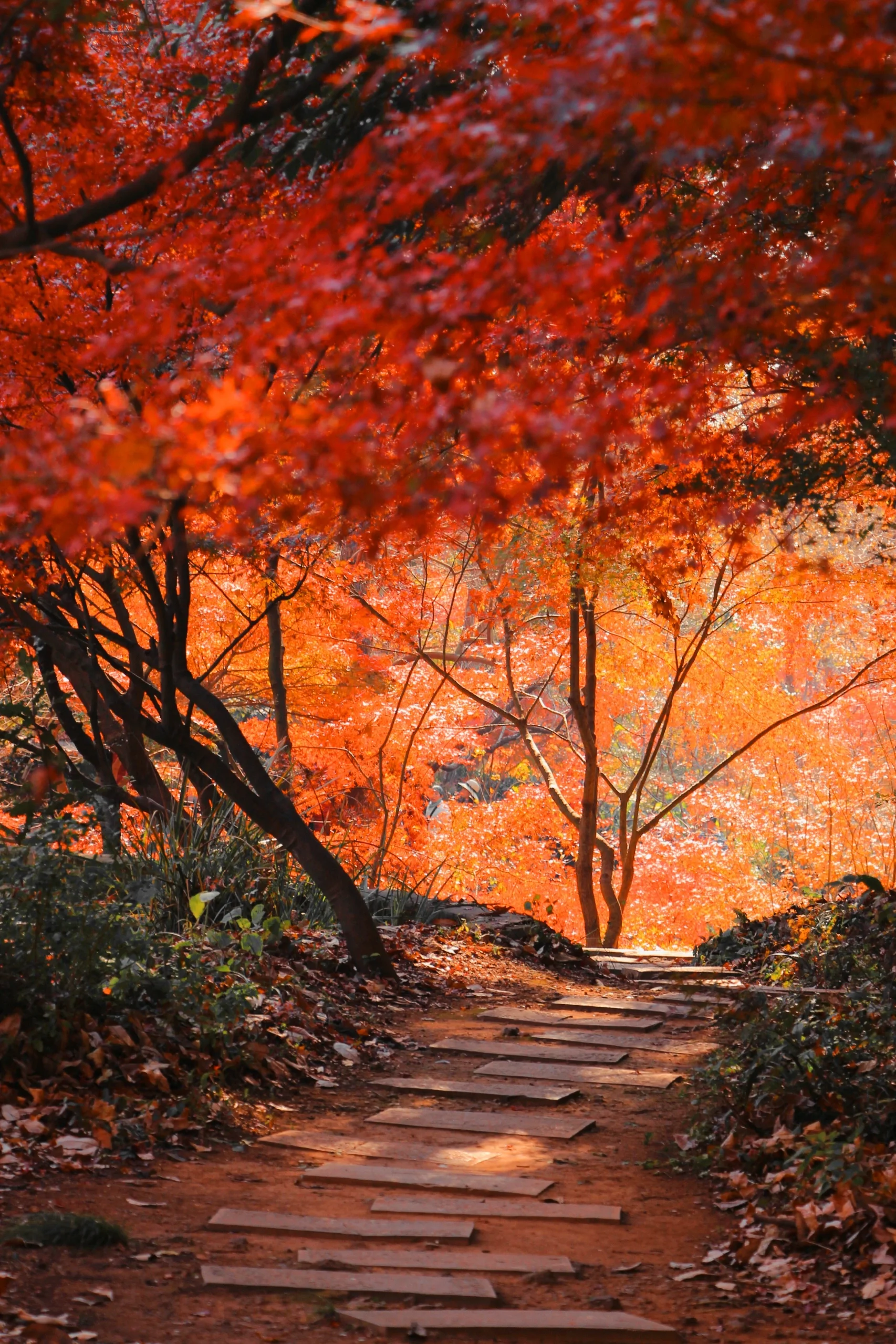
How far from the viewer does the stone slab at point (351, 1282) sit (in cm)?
281

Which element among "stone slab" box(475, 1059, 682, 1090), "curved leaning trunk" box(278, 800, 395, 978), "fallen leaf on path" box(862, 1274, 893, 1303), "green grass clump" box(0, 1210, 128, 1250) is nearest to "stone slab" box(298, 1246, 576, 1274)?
"green grass clump" box(0, 1210, 128, 1250)

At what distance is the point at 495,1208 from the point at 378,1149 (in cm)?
74

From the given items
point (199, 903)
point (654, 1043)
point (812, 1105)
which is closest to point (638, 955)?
point (654, 1043)

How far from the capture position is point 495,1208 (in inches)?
139

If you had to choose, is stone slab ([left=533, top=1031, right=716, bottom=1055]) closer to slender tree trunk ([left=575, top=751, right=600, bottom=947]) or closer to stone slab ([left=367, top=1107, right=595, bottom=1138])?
stone slab ([left=367, top=1107, right=595, bottom=1138])

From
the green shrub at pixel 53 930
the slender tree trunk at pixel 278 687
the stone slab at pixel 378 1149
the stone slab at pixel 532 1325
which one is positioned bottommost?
the stone slab at pixel 378 1149

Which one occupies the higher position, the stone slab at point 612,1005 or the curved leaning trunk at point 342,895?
the curved leaning trunk at point 342,895

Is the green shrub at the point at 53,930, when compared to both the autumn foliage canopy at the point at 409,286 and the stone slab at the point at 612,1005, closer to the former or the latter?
the autumn foliage canopy at the point at 409,286

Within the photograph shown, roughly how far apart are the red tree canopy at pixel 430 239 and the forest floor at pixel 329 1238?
1.83 meters

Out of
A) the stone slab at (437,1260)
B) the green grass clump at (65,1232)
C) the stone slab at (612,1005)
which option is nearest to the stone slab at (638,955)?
the stone slab at (612,1005)

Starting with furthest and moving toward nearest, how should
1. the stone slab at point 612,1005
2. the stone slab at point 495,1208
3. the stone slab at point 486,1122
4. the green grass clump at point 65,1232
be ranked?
the stone slab at point 612,1005 → the stone slab at point 486,1122 → the stone slab at point 495,1208 → the green grass clump at point 65,1232

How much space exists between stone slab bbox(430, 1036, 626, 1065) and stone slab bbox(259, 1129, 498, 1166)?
1.42 metres

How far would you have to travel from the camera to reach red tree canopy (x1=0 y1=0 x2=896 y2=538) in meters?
2.05

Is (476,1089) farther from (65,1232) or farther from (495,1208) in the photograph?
(65,1232)
